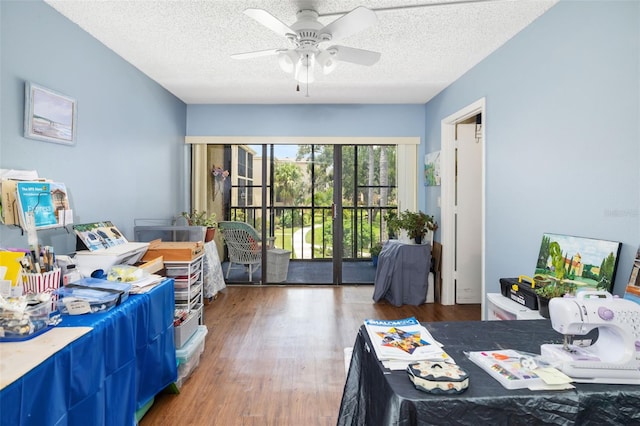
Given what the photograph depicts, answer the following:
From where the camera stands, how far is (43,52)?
2156 mm

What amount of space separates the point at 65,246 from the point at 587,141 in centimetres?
332

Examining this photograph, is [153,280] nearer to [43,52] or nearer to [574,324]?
[43,52]

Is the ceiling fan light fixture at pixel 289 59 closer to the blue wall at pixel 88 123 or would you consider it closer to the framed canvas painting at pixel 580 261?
the blue wall at pixel 88 123

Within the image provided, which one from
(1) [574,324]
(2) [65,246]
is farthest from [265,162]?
(1) [574,324]

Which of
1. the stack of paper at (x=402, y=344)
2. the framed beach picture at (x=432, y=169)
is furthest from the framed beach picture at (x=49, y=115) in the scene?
the framed beach picture at (x=432, y=169)

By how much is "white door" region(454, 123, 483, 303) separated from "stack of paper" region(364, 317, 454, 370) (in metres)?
2.97

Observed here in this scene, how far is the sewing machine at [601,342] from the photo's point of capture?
1.03 m

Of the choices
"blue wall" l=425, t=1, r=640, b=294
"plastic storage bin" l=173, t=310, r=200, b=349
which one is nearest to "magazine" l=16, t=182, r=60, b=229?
"plastic storage bin" l=173, t=310, r=200, b=349

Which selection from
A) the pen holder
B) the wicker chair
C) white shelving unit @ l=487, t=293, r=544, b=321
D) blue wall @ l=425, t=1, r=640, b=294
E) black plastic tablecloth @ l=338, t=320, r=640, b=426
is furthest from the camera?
the wicker chair

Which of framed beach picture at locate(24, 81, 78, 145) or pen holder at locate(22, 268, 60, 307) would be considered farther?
framed beach picture at locate(24, 81, 78, 145)

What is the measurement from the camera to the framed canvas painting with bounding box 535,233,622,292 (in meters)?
1.79

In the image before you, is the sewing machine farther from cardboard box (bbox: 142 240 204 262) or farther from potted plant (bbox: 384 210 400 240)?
potted plant (bbox: 384 210 400 240)

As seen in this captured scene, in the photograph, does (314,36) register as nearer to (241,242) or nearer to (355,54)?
(355,54)

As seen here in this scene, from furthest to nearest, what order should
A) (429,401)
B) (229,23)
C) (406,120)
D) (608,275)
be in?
(406,120) → (229,23) → (608,275) → (429,401)
